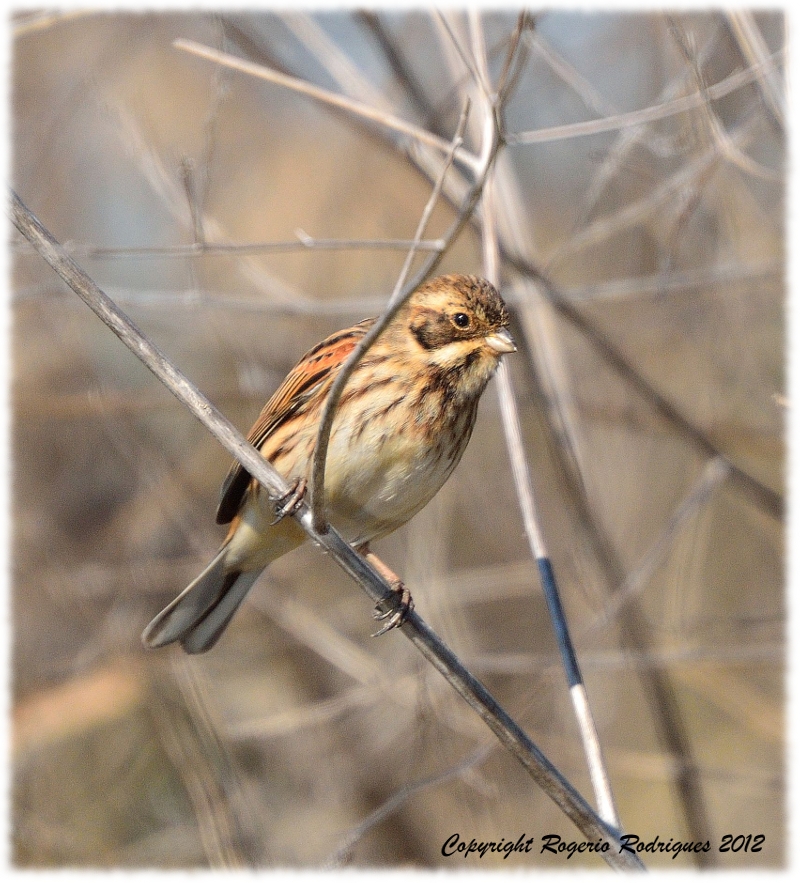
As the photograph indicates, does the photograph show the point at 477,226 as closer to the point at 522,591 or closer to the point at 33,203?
the point at 522,591

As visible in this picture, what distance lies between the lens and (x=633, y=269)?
6.30 m

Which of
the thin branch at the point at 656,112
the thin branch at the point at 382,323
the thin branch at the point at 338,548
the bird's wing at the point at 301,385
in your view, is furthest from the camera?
the bird's wing at the point at 301,385

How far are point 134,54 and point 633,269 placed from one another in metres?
3.53

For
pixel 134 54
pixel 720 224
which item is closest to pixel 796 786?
pixel 720 224

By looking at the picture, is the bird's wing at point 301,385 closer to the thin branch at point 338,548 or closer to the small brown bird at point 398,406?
the small brown bird at point 398,406

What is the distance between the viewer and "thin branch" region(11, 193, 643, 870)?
2.72m

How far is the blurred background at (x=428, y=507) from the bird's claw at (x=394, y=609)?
1.13 metres

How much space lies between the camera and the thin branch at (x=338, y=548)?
2721 mm

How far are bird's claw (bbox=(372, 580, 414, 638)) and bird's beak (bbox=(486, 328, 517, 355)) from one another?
91 centimetres

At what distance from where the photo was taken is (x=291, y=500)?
3225 mm

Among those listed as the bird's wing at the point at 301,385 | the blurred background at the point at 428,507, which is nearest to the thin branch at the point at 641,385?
the blurred background at the point at 428,507

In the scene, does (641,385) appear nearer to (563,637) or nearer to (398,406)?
(398,406)

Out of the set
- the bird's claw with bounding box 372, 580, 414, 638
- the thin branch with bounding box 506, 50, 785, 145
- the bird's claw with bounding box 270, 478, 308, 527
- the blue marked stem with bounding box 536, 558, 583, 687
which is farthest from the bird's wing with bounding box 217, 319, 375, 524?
the blue marked stem with bounding box 536, 558, 583, 687

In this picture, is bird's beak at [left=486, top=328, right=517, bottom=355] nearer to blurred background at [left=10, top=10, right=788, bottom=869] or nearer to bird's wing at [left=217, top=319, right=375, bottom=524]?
bird's wing at [left=217, top=319, right=375, bottom=524]
